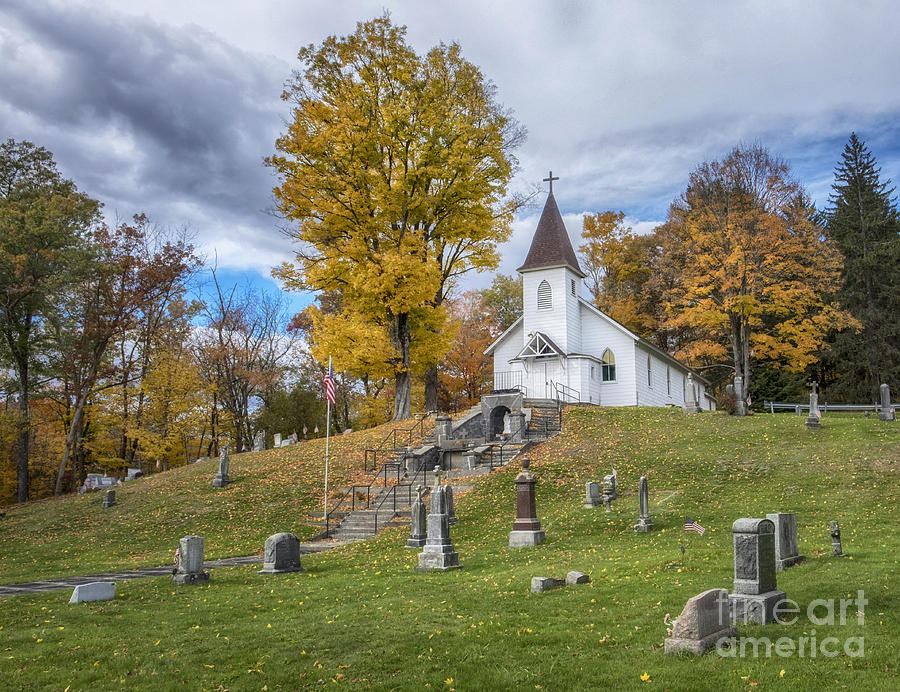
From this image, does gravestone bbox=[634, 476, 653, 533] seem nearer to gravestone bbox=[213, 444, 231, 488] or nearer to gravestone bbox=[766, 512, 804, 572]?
gravestone bbox=[766, 512, 804, 572]

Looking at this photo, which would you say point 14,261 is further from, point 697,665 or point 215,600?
point 697,665

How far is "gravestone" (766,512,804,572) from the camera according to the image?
10.4 m

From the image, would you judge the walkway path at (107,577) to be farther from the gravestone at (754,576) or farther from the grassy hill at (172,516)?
the gravestone at (754,576)

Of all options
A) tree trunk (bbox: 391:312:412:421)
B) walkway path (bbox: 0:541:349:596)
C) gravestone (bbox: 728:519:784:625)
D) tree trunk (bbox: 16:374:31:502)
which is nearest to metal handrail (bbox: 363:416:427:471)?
tree trunk (bbox: 391:312:412:421)

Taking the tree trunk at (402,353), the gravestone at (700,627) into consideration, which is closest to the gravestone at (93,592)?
the gravestone at (700,627)

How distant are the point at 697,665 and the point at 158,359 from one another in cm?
3930

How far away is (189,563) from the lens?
1278 centimetres

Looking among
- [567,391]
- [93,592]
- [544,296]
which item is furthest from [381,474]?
[544,296]

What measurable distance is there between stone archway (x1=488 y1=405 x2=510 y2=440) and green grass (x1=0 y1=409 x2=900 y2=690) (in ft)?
33.8

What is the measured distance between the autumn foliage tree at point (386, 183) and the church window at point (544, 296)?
6.28 meters

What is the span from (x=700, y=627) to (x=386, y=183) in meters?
27.1

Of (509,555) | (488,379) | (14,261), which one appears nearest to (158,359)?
(14,261)

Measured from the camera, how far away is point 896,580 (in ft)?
29.6

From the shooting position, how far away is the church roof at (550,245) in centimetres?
3725
